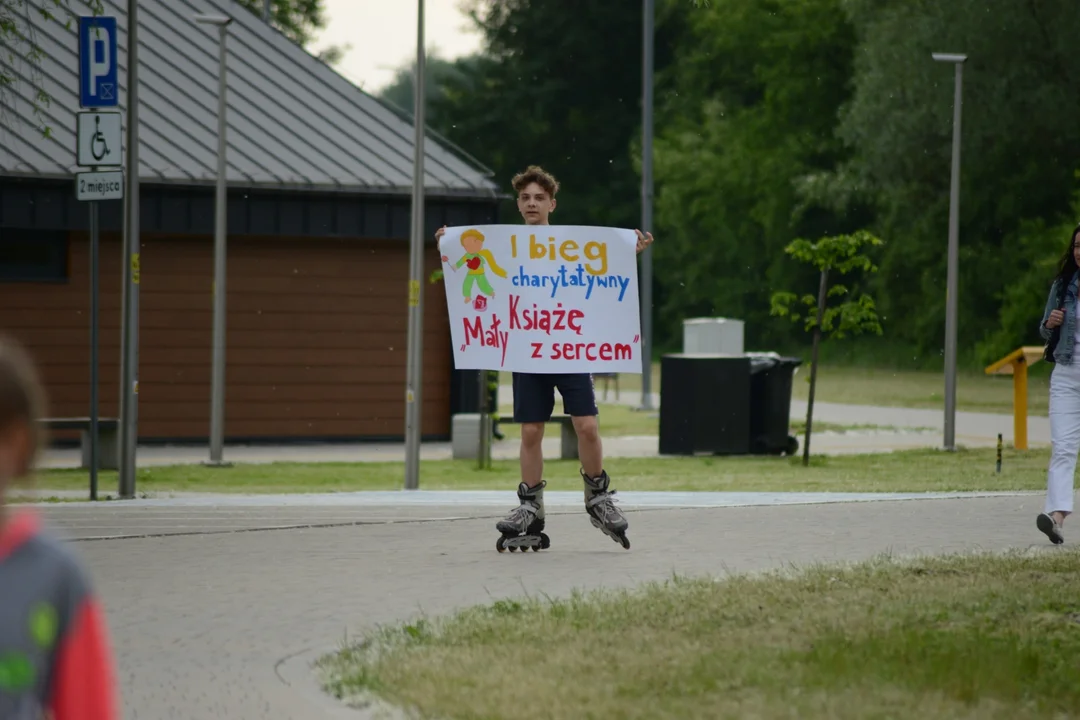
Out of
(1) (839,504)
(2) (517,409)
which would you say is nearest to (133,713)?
(2) (517,409)

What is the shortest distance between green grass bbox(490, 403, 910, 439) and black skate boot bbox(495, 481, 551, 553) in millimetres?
15553

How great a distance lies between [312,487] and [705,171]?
51.7m

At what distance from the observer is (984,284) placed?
54.0 meters

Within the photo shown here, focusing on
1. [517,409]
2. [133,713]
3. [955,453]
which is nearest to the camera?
[133,713]

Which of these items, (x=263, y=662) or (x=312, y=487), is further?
(x=312, y=487)

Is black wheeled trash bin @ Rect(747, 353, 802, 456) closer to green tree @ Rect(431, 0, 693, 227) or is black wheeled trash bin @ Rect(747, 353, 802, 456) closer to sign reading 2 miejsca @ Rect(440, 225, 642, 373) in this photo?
sign reading 2 miejsca @ Rect(440, 225, 642, 373)

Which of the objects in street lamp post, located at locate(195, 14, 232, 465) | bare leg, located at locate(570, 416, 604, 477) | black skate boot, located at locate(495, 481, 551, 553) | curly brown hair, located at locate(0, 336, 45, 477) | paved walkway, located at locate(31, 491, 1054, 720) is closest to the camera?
curly brown hair, located at locate(0, 336, 45, 477)

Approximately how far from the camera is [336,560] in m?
9.97

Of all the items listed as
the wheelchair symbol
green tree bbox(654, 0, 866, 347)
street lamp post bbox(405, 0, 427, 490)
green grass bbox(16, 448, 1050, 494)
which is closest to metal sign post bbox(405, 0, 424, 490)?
street lamp post bbox(405, 0, 427, 490)

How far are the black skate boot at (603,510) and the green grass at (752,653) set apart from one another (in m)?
1.53

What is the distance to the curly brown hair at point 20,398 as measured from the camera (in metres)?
2.63

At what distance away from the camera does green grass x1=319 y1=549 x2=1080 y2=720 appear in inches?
229

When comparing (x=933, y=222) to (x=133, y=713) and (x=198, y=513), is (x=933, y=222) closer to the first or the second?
(x=198, y=513)

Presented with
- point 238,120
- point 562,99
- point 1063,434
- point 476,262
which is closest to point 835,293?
point 238,120
